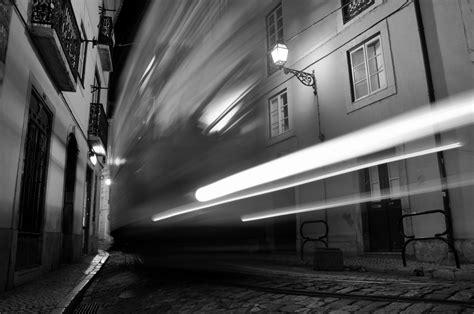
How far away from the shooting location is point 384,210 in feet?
30.3

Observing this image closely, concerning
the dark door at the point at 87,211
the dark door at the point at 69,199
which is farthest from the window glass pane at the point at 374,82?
the dark door at the point at 87,211

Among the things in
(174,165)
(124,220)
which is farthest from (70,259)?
(174,165)

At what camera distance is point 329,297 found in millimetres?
4156

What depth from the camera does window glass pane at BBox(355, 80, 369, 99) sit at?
10035 mm

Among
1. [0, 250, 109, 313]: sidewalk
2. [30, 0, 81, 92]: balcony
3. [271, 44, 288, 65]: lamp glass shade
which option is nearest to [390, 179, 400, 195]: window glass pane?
[271, 44, 288, 65]: lamp glass shade

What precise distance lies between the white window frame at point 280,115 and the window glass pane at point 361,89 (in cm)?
291

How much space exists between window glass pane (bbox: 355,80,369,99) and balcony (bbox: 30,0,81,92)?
7.23 meters

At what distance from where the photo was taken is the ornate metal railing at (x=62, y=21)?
644 cm

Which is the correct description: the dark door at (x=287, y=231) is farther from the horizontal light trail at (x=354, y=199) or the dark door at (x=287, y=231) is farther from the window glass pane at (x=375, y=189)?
the window glass pane at (x=375, y=189)

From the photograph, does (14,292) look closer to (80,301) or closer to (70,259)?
(80,301)

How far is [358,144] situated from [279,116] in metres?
3.62

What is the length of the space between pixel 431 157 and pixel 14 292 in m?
8.06

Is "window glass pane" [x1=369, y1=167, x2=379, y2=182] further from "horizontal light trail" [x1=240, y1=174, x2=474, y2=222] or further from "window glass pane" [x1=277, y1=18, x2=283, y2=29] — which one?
"window glass pane" [x1=277, y1=18, x2=283, y2=29]

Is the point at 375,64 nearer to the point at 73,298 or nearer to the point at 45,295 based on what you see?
the point at 73,298
